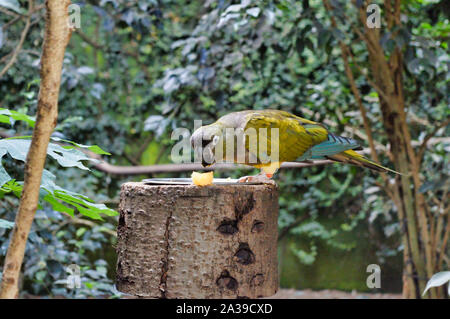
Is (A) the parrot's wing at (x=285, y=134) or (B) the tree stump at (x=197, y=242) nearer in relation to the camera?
(B) the tree stump at (x=197, y=242)

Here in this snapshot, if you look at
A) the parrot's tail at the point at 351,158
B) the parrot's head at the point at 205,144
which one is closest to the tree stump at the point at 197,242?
the parrot's head at the point at 205,144

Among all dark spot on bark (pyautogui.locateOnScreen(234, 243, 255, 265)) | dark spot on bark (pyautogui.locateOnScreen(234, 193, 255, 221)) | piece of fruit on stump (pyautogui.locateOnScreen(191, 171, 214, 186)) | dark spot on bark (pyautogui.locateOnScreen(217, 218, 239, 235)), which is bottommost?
dark spot on bark (pyautogui.locateOnScreen(234, 243, 255, 265))

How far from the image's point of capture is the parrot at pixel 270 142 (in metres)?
1.37

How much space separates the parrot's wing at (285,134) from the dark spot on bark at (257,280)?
35cm

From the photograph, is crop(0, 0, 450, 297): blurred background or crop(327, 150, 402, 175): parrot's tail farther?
crop(0, 0, 450, 297): blurred background

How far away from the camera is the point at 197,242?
1278mm

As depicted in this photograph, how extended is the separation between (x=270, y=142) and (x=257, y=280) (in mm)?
423

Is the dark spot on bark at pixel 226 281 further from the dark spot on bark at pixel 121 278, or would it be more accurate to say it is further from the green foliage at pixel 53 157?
the green foliage at pixel 53 157

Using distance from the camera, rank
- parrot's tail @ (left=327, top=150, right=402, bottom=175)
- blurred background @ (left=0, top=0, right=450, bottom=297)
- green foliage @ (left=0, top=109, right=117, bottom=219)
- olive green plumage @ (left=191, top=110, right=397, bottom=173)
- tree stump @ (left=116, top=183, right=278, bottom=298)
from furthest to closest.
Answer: blurred background @ (left=0, top=0, right=450, bottom=297) < parrot's tail @ (left=327, top=150, right=402, bottom=175) < olive green plumage @ (left=191, top=110, right=397, bottom=173) < tree stump @ (left=116, top=183, right=278, bottom=298) < green foliage @ (left=0, top=109, right=117, bottom=219)

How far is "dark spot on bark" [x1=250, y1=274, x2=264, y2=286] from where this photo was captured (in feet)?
4.30

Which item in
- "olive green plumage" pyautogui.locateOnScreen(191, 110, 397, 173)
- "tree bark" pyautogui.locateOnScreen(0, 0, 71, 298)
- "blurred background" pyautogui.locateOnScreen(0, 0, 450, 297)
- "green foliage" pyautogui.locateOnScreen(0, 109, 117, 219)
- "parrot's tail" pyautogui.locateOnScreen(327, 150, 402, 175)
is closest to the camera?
"tree bark" pyautogui.locateOnScreen(0, 0, 71, 298)

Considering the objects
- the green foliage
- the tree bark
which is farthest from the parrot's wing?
the tree bark

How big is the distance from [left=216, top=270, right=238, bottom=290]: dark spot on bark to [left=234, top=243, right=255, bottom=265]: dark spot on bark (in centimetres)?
5

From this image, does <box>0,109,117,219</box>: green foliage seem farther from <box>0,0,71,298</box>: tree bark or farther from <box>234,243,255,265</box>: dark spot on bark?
<box>0,0,71,298</box>: tree bark
